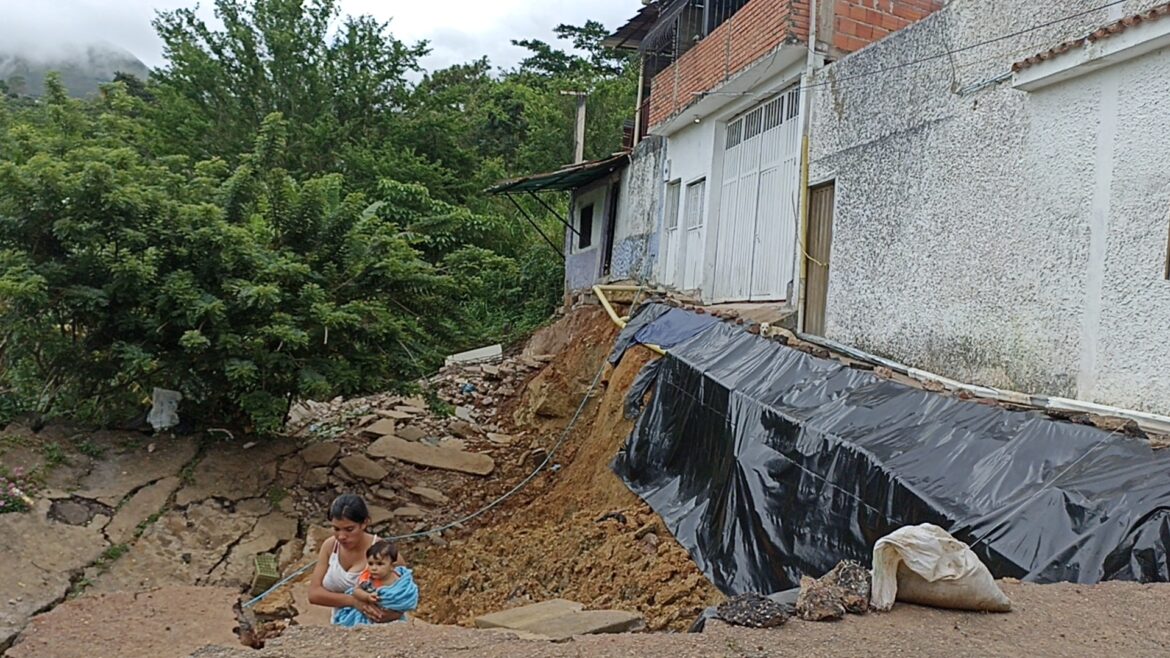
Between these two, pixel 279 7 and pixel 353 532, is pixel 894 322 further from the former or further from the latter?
pixel 279 7

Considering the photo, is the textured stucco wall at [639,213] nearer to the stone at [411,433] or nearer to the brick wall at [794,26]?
the brick wall at [794,26]

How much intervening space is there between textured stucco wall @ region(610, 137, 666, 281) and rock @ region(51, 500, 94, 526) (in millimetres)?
8900

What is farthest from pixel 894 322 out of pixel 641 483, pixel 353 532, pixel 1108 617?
pixel 353 532

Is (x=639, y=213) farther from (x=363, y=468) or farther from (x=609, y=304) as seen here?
(x=363, y=468)

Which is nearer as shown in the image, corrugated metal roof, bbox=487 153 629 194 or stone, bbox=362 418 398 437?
stone, bbox=362 418 398 437

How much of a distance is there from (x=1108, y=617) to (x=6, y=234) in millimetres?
8827

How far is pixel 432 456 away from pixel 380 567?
661cm

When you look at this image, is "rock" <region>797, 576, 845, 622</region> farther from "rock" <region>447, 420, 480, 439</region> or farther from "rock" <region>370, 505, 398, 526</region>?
"rock" <region>447, 420, 480, 439</region>

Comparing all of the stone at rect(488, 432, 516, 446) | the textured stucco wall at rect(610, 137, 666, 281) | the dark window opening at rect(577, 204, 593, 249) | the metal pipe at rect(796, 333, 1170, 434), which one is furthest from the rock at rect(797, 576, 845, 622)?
the dark window opening at rect(577, 204, 593, 249)

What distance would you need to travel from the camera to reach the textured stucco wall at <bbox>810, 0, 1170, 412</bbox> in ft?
16.5

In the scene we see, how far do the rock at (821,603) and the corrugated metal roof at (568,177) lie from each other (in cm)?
1310

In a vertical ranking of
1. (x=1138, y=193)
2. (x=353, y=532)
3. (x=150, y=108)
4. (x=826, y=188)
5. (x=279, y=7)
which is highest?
(x=279, y=7)

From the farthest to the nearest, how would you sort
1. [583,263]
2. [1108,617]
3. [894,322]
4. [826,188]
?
[583,263] → [826,188] → [894,322] → [1108,617]

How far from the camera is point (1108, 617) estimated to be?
9.41 feet
